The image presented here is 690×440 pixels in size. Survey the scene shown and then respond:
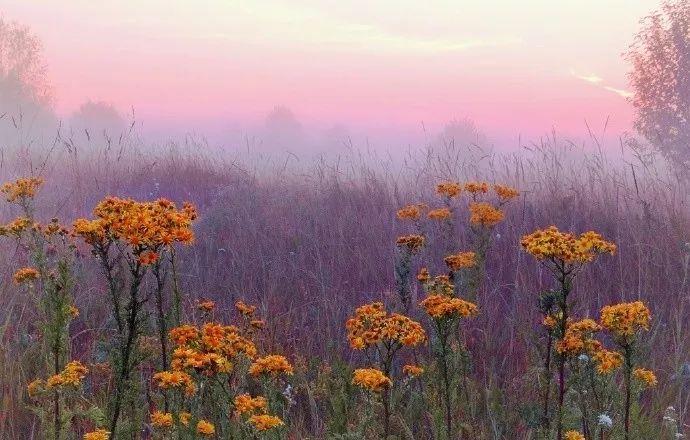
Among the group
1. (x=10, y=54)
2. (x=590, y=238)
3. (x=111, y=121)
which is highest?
(x=10, y=54)

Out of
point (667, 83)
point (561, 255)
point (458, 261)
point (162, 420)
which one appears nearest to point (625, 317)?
point (561, 255)

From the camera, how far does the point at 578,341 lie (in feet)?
7.11

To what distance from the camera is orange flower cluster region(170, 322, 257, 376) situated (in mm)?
1807

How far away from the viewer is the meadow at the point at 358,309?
2.04 meters

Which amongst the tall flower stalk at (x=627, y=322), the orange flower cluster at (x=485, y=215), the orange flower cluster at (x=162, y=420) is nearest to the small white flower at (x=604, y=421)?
the tall flower stalk at (x=627, y=322)

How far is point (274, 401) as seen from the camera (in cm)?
205

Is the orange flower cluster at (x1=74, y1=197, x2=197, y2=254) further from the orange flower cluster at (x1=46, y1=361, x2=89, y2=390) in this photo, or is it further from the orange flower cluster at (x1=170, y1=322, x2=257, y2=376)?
the orange flower cluster at (x1=46, y1=361, x2=89, y2=390)

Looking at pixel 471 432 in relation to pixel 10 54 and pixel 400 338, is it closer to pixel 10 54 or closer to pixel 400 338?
pixel 400 338

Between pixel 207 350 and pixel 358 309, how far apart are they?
0.64 metres

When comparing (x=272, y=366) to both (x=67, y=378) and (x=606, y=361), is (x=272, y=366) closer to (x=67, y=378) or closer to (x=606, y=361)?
(x=67, y=378)

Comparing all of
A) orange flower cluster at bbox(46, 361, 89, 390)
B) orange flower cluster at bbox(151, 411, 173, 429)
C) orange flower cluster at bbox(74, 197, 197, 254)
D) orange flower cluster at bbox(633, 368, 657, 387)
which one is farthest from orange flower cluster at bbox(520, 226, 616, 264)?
orange flower cluster at bbox(46, 361, 89, 390)

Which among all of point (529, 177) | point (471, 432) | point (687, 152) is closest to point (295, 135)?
point (687, 152)

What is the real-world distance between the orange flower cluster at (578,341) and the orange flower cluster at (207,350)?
1.16m

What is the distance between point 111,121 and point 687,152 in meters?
56.9
